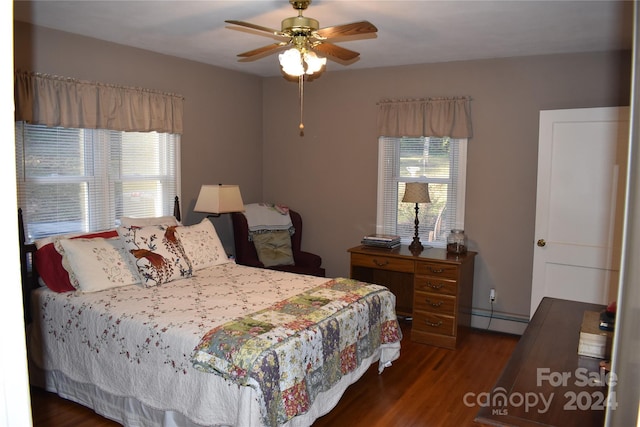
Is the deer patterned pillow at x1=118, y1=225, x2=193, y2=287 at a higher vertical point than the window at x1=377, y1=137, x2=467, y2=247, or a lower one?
lower

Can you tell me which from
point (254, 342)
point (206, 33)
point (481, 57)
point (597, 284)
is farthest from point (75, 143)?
point (597, 284)

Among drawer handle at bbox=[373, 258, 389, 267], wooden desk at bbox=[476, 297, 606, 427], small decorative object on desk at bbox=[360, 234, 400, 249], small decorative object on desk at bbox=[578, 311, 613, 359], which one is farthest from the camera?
small decorative object on desk at bbox=[360, 234, 400, 249]

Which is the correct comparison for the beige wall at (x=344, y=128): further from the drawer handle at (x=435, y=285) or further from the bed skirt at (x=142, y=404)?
the bed skirt at (x=142, y=404)

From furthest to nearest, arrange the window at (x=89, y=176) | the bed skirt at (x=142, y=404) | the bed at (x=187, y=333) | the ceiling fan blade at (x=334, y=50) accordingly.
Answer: the window at (x=89, y=176) → the ceiling fan blade at (x=334, y=50) → the bed at (x=187, y=333) → the bed skirt at (x=142, y=404)

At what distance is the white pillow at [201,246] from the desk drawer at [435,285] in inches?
64.9

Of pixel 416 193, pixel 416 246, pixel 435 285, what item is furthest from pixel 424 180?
pixel 435 285

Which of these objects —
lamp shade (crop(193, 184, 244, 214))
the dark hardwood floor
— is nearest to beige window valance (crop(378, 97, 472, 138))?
lamp shade (crop(193, 184, 244, 214))

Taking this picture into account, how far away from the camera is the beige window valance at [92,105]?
3434 mm

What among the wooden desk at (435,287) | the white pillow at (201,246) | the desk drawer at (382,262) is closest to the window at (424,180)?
the wooden desk at (435,287)

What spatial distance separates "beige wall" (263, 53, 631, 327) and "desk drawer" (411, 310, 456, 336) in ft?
2.04

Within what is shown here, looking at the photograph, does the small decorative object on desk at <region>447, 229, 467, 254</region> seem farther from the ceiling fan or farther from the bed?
the ceiling fan

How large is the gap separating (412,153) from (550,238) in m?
1.51

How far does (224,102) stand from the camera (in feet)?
16.9

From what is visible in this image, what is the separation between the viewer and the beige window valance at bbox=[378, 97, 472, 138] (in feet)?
15.0
